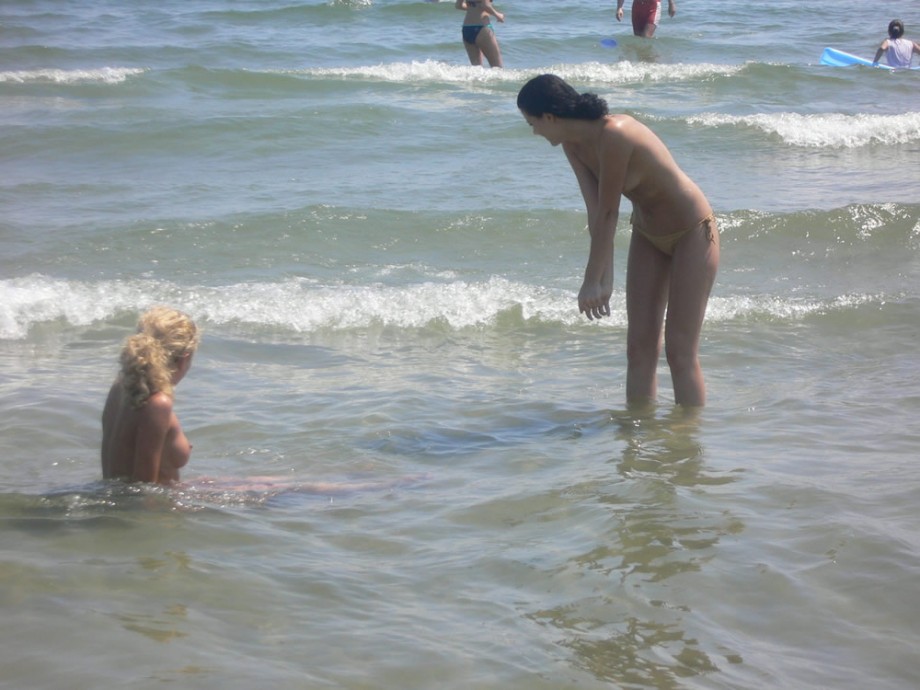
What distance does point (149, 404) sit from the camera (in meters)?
4.35

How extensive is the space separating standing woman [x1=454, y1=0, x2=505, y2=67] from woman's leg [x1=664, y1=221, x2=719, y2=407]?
11.1 meters

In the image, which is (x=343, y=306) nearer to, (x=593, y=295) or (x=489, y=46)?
(x=593, y=295)

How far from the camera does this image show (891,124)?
13.2 m

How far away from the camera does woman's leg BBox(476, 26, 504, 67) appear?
54.1ft

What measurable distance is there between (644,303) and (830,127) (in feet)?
28.4

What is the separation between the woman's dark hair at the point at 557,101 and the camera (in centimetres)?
471

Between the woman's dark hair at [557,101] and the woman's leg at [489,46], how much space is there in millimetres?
12073

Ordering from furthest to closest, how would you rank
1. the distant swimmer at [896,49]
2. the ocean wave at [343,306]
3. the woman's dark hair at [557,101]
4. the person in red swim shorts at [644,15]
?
the person in red swim shorts at [644,15]
the distant swimmer at [896,49]
the ocean wave at [343,306]
the woman's dark hair at [557,101]

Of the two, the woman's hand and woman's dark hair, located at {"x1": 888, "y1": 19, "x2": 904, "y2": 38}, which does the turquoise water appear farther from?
woman's dark hair, located at {"x1": 888, "y1": 19, "x2": 904, "y2": 38}

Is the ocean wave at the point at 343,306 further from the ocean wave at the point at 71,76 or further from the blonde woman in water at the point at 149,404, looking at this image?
the ocean wave at the point at 71,76

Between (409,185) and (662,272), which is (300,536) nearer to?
(662,272)

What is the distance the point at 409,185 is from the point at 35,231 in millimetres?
3255

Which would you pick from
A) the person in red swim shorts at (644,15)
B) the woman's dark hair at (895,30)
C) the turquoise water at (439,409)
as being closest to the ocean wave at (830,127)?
the turquoise water at (439,409)

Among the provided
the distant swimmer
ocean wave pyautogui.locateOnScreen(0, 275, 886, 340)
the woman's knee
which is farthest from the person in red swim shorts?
the woman's knee
